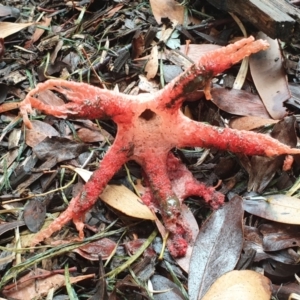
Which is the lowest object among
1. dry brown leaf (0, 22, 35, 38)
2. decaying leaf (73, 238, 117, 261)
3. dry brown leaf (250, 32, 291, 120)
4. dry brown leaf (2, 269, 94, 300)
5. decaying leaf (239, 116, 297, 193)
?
dry brown leaf (2, 269, 94, 300)

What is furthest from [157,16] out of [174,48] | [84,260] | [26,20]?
[84,260]

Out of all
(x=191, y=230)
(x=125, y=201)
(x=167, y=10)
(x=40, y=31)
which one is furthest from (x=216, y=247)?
(x=40, y=31)

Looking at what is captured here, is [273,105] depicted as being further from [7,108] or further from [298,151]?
[7,108]

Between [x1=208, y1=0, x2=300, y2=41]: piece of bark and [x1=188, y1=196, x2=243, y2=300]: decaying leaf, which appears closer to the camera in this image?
[x1=188, y1=196, x2=243, y2=300]: decaying leaf

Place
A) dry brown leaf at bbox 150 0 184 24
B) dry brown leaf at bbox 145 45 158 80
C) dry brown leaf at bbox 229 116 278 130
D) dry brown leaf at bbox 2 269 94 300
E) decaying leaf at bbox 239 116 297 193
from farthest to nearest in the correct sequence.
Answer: dry brown leaf at bbox 150 0 184 24
dry brown leaf at bbox 145 45 158 80
dry brown leaf at bbox 229 116 278 130
decaying leaf at bbox 239 116 297 193
dry brown leaf at bbox 2 269 94 300

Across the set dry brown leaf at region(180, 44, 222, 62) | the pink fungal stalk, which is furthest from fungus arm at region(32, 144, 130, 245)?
dry brown leaf at region(180, 44, 222, 62)

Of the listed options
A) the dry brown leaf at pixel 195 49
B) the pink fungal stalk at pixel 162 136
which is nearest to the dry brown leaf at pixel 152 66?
the dry brown leaf at pixel 195 49

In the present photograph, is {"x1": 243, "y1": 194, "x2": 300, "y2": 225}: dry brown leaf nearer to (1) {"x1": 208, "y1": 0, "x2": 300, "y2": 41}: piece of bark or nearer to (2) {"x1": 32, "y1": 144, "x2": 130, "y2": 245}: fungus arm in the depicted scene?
(2) {"x1": 32, "y1": 144, "x2": 130, "y2": 245}: fungus arm

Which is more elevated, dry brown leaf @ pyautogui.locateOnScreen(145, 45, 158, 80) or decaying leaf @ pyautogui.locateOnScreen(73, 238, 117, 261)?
dry brown leaf @ pyautogui.locateOnScreen(145, 45, 158, 80)

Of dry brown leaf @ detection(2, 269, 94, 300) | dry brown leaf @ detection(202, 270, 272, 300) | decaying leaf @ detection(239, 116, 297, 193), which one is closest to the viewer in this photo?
dry brown leaf @ detection(202, 270, 272, 300)
